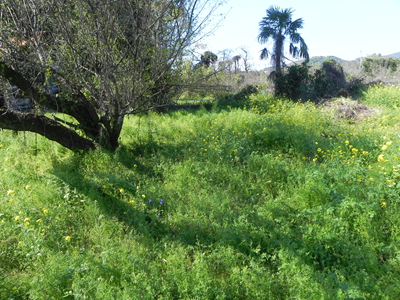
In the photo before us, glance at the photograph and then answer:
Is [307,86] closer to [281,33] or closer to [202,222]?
[281,33]

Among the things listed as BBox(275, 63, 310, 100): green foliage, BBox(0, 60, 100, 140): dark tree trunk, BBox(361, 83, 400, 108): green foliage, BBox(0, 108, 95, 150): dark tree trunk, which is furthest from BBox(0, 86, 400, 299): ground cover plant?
BBox(275, 63, 310, 100): green foliage

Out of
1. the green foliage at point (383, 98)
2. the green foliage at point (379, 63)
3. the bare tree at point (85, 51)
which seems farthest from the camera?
the green foliage at point (379, 63)

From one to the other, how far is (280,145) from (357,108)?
4873 millimetres

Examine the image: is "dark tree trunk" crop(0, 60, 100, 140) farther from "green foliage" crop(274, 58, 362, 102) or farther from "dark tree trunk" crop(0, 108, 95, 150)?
"green foliage" crop(274, 58, 362, 102)

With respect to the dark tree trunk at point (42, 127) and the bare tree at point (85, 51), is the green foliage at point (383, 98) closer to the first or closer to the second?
the bare tree at point (85, 51)

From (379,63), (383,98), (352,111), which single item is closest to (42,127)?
(352,111)

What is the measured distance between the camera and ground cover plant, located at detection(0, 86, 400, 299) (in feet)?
7.59

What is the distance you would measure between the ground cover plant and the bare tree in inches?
31.9

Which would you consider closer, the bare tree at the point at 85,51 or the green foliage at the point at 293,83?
the bare tree at the point at 85,51

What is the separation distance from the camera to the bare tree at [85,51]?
3.86m

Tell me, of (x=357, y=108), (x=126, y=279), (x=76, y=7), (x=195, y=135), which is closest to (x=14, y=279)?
(x=126, y=279)

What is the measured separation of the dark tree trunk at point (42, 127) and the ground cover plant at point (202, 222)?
0.71ft

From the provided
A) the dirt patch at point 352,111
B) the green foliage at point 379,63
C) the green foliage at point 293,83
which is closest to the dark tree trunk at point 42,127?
the dirt patch at point 352,111

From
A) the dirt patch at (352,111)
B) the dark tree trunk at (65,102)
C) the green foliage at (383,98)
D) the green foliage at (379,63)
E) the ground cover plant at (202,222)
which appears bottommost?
the ground cover plant at (202,222)
